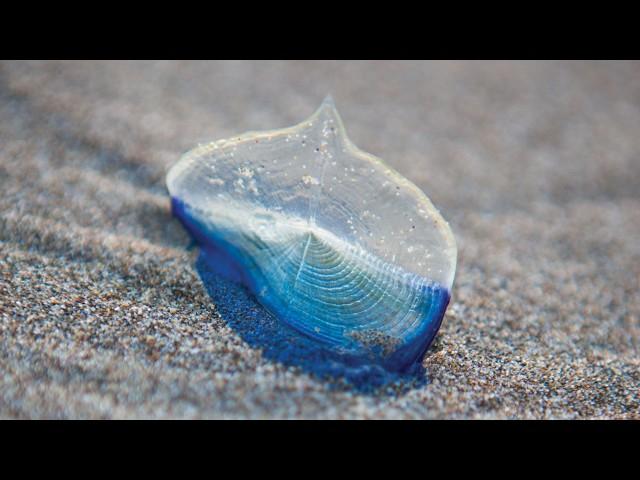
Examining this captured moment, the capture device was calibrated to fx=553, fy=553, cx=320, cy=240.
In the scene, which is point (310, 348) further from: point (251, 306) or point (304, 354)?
point (251, 306)

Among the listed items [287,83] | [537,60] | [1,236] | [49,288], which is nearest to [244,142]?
[49,288]

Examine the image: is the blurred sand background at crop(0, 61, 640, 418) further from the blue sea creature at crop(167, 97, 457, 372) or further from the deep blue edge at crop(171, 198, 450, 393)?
the blue sea creature at crop(167, 97, 457, 372)

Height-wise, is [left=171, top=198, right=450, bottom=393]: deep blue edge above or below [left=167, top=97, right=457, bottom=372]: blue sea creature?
below

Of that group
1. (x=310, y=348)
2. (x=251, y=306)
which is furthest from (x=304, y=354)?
(x=251, y=306)

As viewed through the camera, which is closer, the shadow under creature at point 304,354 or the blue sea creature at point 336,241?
the shadow under creature at point 304,354

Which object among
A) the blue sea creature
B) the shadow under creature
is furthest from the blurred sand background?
the blue sea creature

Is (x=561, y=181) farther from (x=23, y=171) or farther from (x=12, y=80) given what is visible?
(x=12, y=80)

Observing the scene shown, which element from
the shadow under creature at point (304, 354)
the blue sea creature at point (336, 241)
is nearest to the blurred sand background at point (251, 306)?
the shadow under creature at point (304, 354)

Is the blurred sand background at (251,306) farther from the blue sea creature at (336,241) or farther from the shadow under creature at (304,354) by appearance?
the blue sea creature at (336,241)
